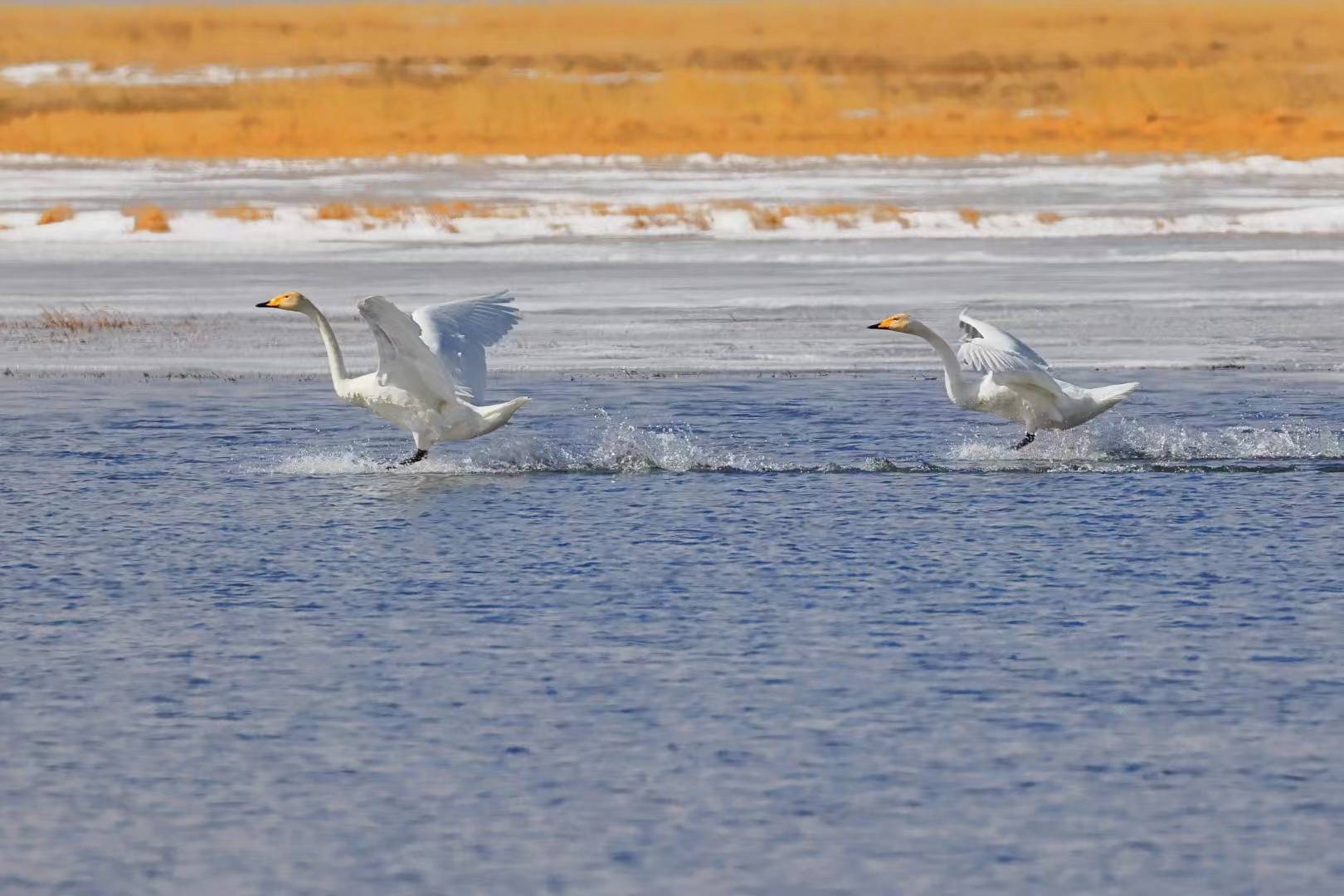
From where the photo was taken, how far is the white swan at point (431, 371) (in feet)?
42.7

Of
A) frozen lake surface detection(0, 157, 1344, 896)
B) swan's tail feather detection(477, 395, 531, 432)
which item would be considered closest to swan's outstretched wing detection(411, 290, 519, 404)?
swan's tail feather detection(477, 395, 531, 432)

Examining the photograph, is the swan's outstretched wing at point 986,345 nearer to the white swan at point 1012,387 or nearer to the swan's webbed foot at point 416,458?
the white swan at point 1012,387

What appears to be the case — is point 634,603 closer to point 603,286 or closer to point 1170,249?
point 603,286

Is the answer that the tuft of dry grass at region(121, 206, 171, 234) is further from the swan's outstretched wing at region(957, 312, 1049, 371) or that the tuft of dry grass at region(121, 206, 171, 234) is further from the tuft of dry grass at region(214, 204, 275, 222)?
the swan's outstretched wing at region(957, 312, 1049, 371)

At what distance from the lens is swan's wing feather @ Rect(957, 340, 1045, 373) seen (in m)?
12.9

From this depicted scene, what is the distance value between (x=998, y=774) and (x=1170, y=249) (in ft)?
76.2

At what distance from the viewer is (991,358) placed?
12.9 metres

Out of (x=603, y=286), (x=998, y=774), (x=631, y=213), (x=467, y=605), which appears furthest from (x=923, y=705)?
(x=631, y=213)

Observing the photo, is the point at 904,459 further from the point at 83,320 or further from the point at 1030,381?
the point at 83,320

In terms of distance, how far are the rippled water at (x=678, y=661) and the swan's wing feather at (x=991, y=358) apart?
0.65 m

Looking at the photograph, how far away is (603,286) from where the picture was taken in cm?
2561

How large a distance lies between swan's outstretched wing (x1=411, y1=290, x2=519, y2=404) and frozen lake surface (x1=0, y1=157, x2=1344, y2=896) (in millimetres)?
592

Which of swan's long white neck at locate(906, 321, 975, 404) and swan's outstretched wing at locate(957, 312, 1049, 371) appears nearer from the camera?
swan's outstretched wing at locate(957, 312, 1049, 371)

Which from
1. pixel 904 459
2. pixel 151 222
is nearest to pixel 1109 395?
pixel 904 459
